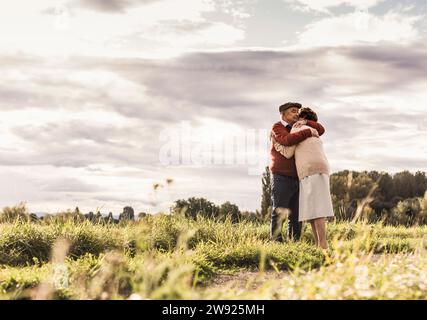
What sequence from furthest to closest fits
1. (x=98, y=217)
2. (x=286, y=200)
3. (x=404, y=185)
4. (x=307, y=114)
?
(x=404, y=185) → (x=98, y=217) → (x=286, y=200) → (x=307, y=114)

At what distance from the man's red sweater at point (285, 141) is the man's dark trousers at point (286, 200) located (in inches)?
4.6

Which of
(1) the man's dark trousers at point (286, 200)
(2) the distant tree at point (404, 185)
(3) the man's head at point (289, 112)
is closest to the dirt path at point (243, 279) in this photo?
(1) the man's dark trousers at point (286, 200)

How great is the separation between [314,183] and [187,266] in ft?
11.3

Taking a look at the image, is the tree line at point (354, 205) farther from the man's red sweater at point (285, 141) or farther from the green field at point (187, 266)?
the man's red sweater at point (285, 141)

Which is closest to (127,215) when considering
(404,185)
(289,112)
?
(289,112)

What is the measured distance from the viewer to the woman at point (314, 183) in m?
8.48

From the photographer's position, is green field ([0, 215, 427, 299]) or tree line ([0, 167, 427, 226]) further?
tree line ([0, 167, 427, 226])

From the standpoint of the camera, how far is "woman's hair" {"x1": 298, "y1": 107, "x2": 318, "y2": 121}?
893cm

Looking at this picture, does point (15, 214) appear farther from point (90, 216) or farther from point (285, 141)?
point (285, 141)

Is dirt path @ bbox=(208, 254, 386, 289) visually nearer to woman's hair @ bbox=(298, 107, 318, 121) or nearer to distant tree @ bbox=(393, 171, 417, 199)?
woman's hair @ bbox=(298, 107, 318, 121)

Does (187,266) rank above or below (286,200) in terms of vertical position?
below

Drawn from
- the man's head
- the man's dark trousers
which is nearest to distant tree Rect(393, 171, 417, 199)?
the man's dark trousers

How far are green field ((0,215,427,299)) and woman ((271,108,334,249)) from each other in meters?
0.47

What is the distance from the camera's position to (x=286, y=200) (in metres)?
9.39
